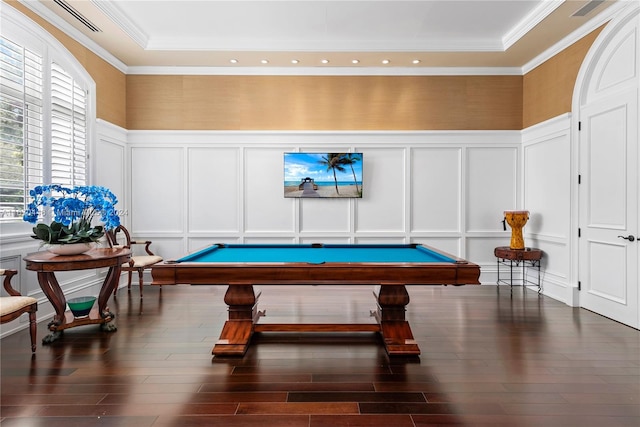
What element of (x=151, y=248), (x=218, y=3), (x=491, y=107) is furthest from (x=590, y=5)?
(x=151, y=248)

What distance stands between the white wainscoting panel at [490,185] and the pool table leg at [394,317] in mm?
3091

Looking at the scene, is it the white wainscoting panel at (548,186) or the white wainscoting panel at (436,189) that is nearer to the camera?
the white wainscoting panel at (548,186)

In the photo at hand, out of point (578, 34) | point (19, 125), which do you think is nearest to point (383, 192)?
point (578, 34)

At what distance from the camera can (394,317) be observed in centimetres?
329

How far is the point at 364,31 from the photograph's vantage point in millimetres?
4844

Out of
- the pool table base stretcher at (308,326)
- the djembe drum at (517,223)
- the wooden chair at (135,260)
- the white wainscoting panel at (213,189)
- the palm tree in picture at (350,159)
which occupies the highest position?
the palm tree in picture at (350,159)

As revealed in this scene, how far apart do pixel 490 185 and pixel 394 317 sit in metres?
3.51

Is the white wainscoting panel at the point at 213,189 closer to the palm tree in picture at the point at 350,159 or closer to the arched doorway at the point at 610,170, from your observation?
the palm tree in picture at the point at 350,159

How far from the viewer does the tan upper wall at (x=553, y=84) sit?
14.9 ft

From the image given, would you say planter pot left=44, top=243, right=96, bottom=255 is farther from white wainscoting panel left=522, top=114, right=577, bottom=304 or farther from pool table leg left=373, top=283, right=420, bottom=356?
white wainscoting panel left=522, top=114, right=577, bottom=304

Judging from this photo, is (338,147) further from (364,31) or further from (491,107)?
(491,107)

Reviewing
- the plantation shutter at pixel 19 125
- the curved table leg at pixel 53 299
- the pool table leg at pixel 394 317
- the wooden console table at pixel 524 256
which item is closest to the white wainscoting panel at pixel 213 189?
the plantation shutter at pixel 19 125

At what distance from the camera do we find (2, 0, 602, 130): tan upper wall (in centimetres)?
580

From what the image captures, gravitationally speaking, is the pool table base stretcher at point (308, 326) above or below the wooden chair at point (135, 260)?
below
